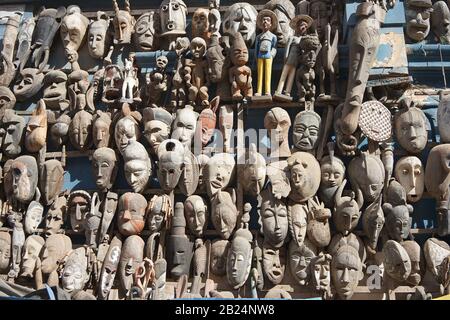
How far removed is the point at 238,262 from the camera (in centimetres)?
475

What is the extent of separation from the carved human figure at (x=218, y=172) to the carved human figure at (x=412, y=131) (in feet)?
4.05

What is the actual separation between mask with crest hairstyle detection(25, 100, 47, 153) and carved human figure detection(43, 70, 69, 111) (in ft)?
0.62

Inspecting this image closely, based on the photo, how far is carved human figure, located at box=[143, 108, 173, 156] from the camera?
5270mm

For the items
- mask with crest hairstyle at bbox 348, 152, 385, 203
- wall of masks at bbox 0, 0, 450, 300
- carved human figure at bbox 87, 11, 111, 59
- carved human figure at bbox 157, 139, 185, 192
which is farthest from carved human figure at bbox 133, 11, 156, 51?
mask with crest hairstyle at bbox 348, 152, 385, 203

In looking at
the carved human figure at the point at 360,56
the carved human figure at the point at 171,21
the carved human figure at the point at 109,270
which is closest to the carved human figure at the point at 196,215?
the carved human figure at the point at 109,270

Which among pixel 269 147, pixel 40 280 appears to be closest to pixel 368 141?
pixel 269 147

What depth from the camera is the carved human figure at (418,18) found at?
Answer: 5520 mm

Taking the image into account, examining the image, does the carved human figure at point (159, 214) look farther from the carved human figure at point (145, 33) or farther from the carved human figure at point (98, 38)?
the carved human figure at point (98, 38)

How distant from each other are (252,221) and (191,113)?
948 millimetres

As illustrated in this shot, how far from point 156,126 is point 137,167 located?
36 cm

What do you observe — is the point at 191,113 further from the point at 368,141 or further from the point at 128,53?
the point at 368,141

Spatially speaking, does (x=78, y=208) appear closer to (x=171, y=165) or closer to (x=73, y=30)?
(x=171, y=165)

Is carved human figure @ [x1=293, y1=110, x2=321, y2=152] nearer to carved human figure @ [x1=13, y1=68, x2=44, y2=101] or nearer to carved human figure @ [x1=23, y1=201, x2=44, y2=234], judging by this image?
carved human figure @ [x1=23, y1=201, x2=44, y2=234]

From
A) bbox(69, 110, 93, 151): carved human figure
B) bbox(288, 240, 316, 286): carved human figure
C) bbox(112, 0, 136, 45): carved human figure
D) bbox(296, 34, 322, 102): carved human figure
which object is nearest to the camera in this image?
bbox(288, 240, 316, 286): carved human figure
